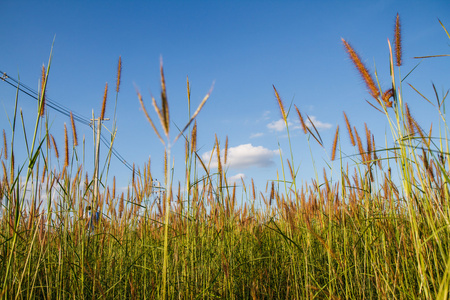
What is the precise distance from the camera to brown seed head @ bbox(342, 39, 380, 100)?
1.27m

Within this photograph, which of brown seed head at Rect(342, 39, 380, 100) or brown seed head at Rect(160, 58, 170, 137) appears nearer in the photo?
brown seed head at Rect(160, 58, 170, 137)

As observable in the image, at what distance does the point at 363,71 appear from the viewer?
1312 millimetres

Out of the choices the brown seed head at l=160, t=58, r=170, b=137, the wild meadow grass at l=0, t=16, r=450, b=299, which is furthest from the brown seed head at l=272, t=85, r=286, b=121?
→ the brown seed head at l=160, t=58, r=170, b=137

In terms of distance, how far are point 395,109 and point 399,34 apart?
411mm

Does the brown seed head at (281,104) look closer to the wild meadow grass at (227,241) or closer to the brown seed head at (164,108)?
the wild meadow grass at (227,241)

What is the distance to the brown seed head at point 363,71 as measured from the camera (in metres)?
1.27

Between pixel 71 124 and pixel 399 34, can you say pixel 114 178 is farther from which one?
pixel 399 34

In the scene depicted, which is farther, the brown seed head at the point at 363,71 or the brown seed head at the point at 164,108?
the brown seed head at the point at 363,71

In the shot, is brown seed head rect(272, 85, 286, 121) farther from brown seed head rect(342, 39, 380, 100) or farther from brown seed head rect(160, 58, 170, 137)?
brown seed head rect(160, 58, 170, 137)

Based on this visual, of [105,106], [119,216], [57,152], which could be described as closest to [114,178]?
[119,216]

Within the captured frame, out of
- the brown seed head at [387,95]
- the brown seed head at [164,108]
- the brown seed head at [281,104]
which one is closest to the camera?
the brown seed head at [164,108]

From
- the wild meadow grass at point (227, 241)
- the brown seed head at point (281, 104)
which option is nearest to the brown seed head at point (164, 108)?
the wild meadow grass at point (227, 241)

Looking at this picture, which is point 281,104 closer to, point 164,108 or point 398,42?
point 398,42

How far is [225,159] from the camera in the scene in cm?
212
